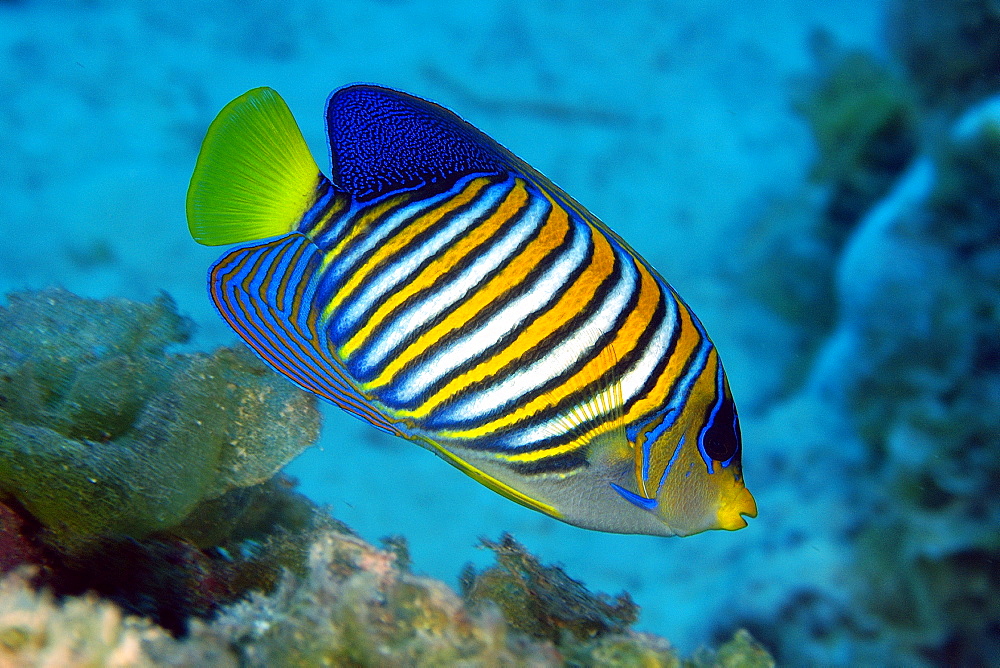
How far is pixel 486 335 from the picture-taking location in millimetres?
979

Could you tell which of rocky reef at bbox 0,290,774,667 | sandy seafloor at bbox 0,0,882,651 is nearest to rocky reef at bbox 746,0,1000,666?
sandy seafloor at bbox 0,0,882,651

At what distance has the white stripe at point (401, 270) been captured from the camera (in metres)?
1.00

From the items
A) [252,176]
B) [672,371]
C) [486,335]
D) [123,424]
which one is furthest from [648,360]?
[123,424]

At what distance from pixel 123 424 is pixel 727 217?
14.2ft

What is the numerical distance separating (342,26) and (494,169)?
16.2ft

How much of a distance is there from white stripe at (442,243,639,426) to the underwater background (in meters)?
0.98

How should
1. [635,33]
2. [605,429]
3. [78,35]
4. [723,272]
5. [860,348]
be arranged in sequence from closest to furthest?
[605,429] → [860,348] → [723,272] → [78,35] → [635,33]

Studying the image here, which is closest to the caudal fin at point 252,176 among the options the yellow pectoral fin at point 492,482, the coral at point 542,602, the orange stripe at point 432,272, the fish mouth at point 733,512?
the orange stripe at point 432,272

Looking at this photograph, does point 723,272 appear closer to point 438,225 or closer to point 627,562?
point 627,562

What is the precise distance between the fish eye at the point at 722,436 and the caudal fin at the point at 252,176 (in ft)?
2.51

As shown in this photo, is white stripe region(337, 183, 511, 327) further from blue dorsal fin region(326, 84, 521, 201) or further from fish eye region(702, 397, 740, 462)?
fish eye region(702, 397, 740, 462)

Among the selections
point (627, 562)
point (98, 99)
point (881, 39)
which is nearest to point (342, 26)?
point (98, 99)

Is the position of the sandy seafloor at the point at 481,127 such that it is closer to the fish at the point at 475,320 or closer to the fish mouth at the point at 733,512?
the fish mouth at the point at 733,512

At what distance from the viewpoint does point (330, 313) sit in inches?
40.1
